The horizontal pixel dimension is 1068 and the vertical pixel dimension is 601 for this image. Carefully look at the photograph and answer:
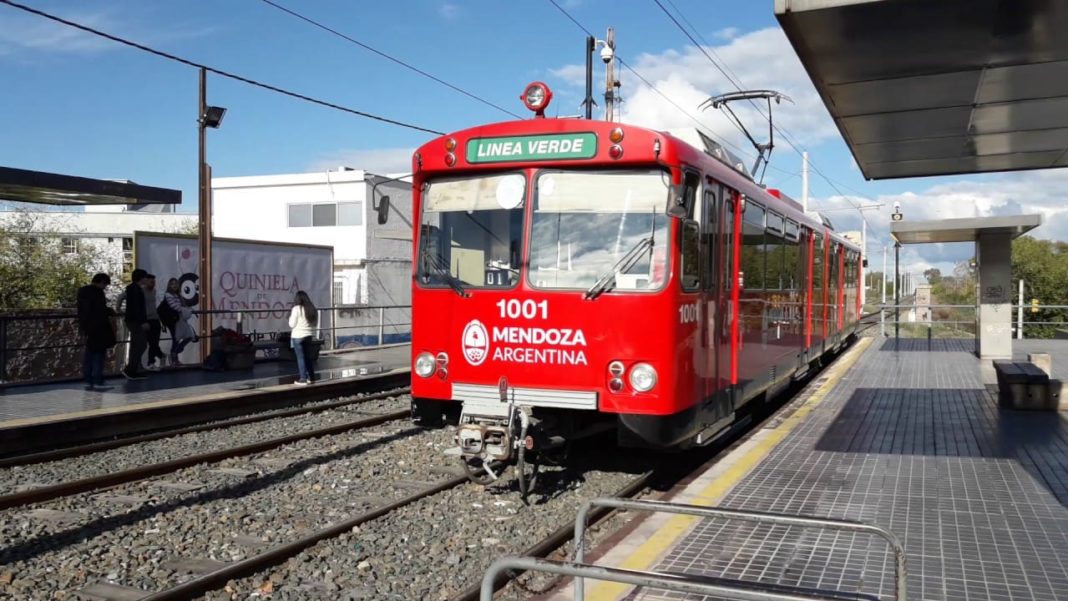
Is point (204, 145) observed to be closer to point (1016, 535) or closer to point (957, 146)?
point (957, 146)

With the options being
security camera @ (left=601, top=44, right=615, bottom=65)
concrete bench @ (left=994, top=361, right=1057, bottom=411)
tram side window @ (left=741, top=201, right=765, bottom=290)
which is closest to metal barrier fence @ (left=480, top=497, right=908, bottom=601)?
tram side window @ (left=741, top=201, right=765, bottom=290)

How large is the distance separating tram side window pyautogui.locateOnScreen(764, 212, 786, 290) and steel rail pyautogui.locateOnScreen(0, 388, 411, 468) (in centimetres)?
657

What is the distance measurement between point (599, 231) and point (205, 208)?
11.9 meters

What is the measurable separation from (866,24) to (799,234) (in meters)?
7.32

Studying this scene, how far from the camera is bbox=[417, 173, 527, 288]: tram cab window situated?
752 cm

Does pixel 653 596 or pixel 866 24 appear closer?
pixel 653 596

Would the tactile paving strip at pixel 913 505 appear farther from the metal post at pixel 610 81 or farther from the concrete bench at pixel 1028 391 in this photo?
the metal post at pixel 610 81

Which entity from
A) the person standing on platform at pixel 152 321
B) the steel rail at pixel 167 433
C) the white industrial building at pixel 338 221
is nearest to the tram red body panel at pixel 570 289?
the steel rail at pixel 167 433

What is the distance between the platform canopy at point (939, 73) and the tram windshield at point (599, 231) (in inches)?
63.8

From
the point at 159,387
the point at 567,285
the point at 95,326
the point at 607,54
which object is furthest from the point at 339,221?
the point at 567,285

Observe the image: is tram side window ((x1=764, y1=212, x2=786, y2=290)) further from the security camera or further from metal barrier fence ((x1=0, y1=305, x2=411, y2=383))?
the security camera

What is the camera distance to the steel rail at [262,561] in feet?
17.1

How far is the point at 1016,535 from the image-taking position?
6.02m

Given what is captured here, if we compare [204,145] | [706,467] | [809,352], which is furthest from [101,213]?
[706,467]
